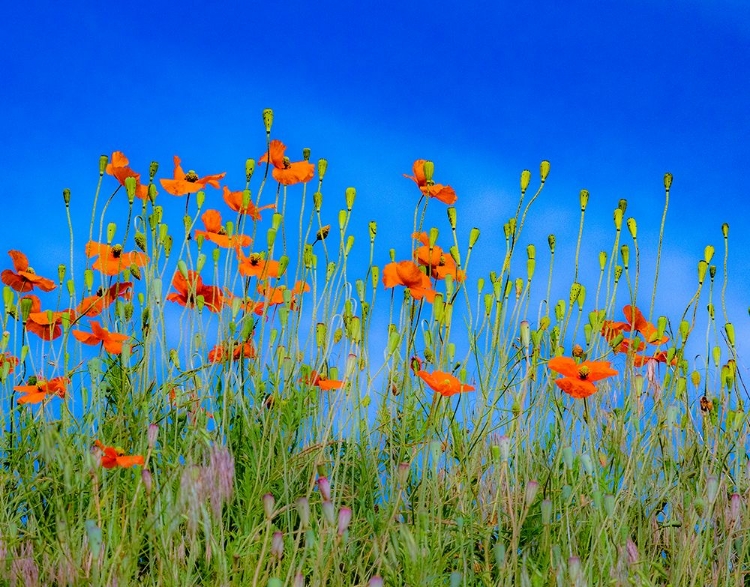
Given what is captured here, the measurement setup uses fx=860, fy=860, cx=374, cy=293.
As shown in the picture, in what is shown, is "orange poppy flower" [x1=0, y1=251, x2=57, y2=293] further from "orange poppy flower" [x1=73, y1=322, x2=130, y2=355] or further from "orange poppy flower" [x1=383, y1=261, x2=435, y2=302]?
"orange poppy flower" [x1=383, y1=261, x2=435, y2=302]

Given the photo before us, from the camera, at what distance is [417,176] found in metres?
2.65

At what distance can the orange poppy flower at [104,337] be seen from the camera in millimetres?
2484

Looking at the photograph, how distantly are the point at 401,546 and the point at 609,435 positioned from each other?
3.69 ft

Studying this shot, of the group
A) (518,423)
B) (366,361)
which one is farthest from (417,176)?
(518,423)

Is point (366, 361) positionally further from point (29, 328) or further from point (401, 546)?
point (29, 328)

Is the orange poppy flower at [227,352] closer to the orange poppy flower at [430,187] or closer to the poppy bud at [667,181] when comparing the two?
the orange poppy flower at [430,187]

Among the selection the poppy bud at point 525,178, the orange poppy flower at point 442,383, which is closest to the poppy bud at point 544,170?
the poppy bud at point 525,178

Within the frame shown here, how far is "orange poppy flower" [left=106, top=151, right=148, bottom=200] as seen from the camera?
272 centimetres

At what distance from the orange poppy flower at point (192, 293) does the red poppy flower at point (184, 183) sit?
261 mm

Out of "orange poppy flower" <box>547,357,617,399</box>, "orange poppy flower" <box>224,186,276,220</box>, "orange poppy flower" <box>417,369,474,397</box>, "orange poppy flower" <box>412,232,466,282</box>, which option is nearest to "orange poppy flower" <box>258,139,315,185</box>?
"orange poppy flower" <box>224,186,276,220</box>

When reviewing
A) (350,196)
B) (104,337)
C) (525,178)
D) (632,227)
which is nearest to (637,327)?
(632,227)

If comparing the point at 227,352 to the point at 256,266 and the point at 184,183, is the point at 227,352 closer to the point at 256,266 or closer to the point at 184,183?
the point at 256,266

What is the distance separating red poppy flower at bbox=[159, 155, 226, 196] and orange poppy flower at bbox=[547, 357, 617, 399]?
123 cm

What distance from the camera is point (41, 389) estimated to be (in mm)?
2590
